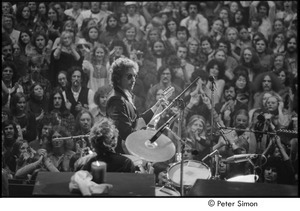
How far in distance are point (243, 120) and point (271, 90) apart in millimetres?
472

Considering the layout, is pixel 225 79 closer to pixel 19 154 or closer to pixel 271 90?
pixel 271 90

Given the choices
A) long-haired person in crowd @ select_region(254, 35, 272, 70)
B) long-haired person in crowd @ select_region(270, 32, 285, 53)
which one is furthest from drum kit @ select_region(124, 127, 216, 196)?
long-haired person in crowd @ select_region(270, 32, 285, 53)

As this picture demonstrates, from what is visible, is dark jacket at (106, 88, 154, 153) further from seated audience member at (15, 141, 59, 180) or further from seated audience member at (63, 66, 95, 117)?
seated audience member at (15, 141, 59, 180)

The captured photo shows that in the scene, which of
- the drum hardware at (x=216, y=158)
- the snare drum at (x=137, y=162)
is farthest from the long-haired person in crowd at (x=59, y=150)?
the drum hardware at (x=216, y=158)

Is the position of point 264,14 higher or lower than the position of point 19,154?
higher

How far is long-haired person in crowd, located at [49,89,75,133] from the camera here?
7.71 m

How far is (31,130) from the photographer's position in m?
7.70

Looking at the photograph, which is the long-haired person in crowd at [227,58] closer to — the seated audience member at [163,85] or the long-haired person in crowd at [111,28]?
the seated audience member at [163,85]

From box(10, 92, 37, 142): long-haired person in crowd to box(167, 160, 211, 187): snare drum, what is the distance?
5.35ft

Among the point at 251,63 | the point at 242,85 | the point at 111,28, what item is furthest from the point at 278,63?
the point at 111,28

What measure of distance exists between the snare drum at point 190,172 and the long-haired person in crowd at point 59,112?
1.24 meters
